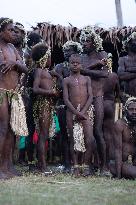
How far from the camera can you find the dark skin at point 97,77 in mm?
5945

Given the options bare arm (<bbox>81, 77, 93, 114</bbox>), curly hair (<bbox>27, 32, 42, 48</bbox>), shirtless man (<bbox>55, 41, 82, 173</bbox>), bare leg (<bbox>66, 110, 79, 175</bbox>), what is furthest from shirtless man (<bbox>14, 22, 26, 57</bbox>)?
bare leg (<bbox>66, 110, 79, 175</bbox>)

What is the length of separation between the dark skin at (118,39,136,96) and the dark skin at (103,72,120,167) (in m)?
0.13

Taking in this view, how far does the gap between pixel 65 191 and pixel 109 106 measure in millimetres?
2435

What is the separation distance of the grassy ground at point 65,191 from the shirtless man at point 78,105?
0.50 metres

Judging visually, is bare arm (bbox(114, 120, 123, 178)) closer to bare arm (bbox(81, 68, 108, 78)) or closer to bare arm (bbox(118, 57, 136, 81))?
bare arm (bbox(81, 68, 108, 78))

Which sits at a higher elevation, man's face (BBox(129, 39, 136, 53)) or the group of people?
man's face (BBox(129, 39, 136, 53))

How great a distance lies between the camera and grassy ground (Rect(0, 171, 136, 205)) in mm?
3570

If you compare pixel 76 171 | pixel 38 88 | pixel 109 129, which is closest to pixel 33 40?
pixel 38 88

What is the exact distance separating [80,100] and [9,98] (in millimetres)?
948

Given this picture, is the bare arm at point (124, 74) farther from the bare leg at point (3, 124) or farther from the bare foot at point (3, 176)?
the bare foot at point (3, 176)

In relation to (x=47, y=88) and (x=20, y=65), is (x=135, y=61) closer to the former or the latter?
(x=47, y=88)

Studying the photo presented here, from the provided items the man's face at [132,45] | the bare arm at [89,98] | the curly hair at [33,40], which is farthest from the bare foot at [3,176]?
the man's face at [132,45]

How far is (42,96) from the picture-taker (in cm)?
592

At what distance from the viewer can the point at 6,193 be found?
153 inches
